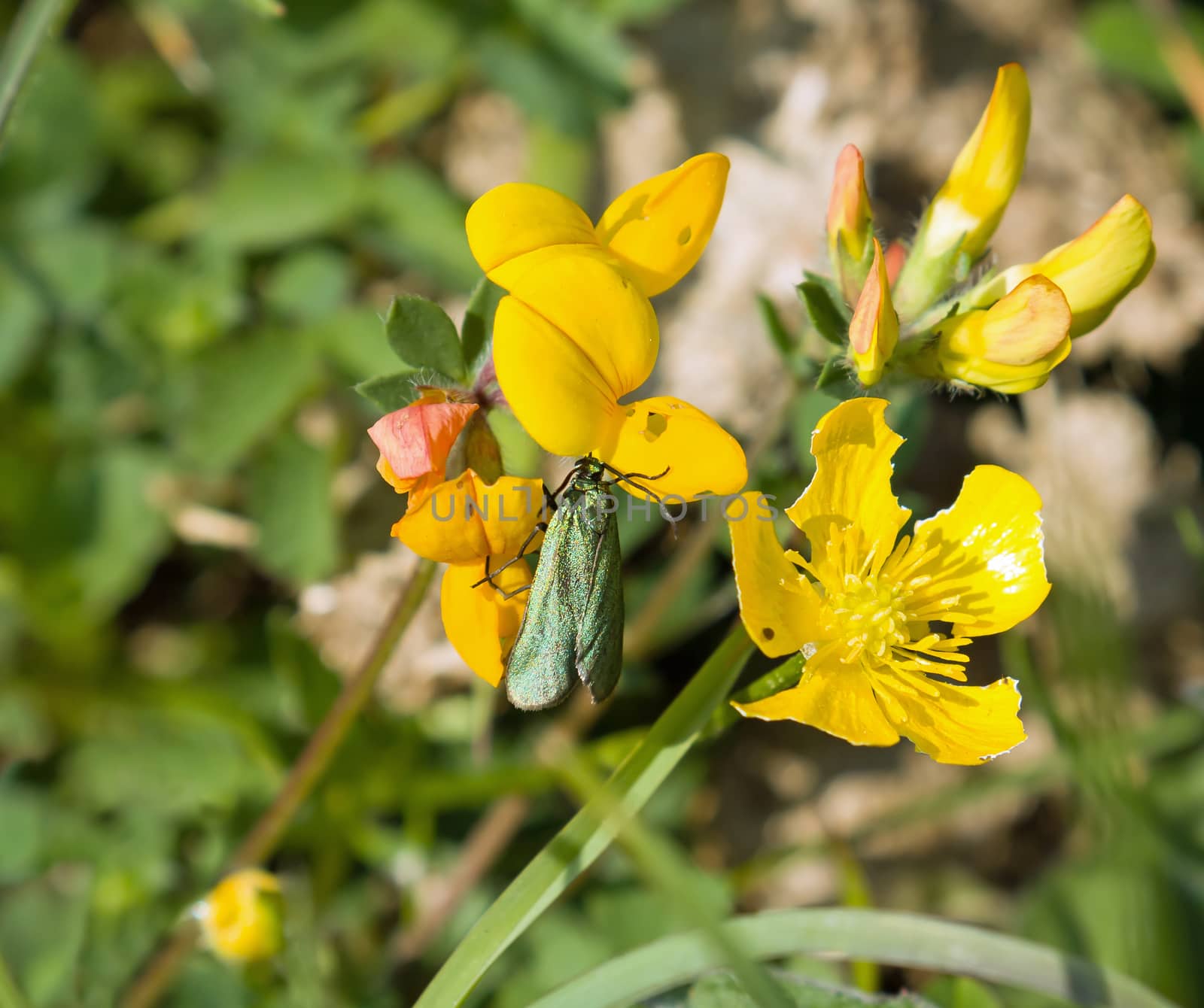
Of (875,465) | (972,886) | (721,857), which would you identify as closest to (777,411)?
(875,465)

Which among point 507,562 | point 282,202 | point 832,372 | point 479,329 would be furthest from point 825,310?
point 282,202

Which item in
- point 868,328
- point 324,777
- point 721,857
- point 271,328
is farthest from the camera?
point 721,857

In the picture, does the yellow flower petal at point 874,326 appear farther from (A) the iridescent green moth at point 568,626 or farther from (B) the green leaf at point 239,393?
(B) the green leaf at point 239,393

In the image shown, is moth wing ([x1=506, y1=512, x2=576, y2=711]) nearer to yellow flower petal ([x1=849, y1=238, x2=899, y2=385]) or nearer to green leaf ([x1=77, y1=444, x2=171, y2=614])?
yellow flower petal ([x1=849, y1=238, x2=899, y2=385])

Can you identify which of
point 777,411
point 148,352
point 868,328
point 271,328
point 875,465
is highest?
point 868,328

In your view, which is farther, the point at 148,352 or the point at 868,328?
the point at 148,352

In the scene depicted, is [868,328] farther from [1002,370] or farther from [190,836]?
[190,836]

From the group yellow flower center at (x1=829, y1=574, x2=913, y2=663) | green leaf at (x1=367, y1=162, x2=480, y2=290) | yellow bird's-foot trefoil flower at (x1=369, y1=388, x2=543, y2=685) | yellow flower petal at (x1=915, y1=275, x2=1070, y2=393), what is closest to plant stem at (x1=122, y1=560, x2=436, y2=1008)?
yellow bird's-foot trefoil flower at (x1=369, y1=388, x2=543, y2=685)
